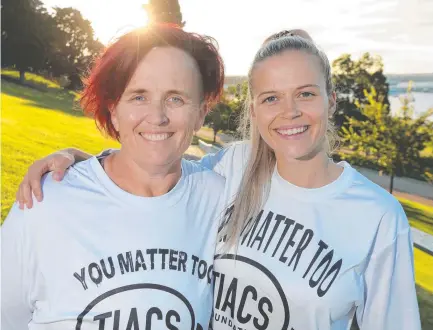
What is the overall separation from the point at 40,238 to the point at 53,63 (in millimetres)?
33121

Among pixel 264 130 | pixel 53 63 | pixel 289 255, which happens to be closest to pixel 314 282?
pixel 289 255

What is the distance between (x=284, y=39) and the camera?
254 cm

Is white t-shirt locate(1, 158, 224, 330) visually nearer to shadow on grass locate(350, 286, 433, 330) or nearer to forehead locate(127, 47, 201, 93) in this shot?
forehead locate(127, 47, 201, 93)

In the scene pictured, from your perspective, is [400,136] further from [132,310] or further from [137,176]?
[132,310]

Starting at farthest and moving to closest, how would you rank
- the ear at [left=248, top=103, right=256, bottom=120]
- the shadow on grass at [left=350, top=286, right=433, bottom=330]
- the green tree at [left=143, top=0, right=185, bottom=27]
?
the green tree at [left=143, top=0, right=185, bottom=27] < the shadow on grass at [left=350, top=286, right=433, bottom=330] < the ear at [left=248, top=103, right=256, bottom=120]

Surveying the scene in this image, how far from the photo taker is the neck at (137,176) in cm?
226

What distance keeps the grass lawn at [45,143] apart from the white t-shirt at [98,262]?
311cm

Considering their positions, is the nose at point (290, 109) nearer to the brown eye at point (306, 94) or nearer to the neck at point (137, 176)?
the brown eye at point (306, 94)

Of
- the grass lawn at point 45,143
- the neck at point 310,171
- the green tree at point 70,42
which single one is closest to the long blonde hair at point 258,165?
the neck at point 310,171

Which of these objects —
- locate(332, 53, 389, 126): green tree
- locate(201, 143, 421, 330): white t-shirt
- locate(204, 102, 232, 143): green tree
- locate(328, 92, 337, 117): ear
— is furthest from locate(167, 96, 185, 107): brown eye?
locate(332, 53, 389, 126): green tree

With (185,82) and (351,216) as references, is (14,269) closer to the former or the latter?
(185,82)

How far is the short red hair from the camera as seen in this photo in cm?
215

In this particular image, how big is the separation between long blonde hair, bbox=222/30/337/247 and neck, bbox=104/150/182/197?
0.43 m

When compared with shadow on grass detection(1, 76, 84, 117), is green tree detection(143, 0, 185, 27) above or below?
above
